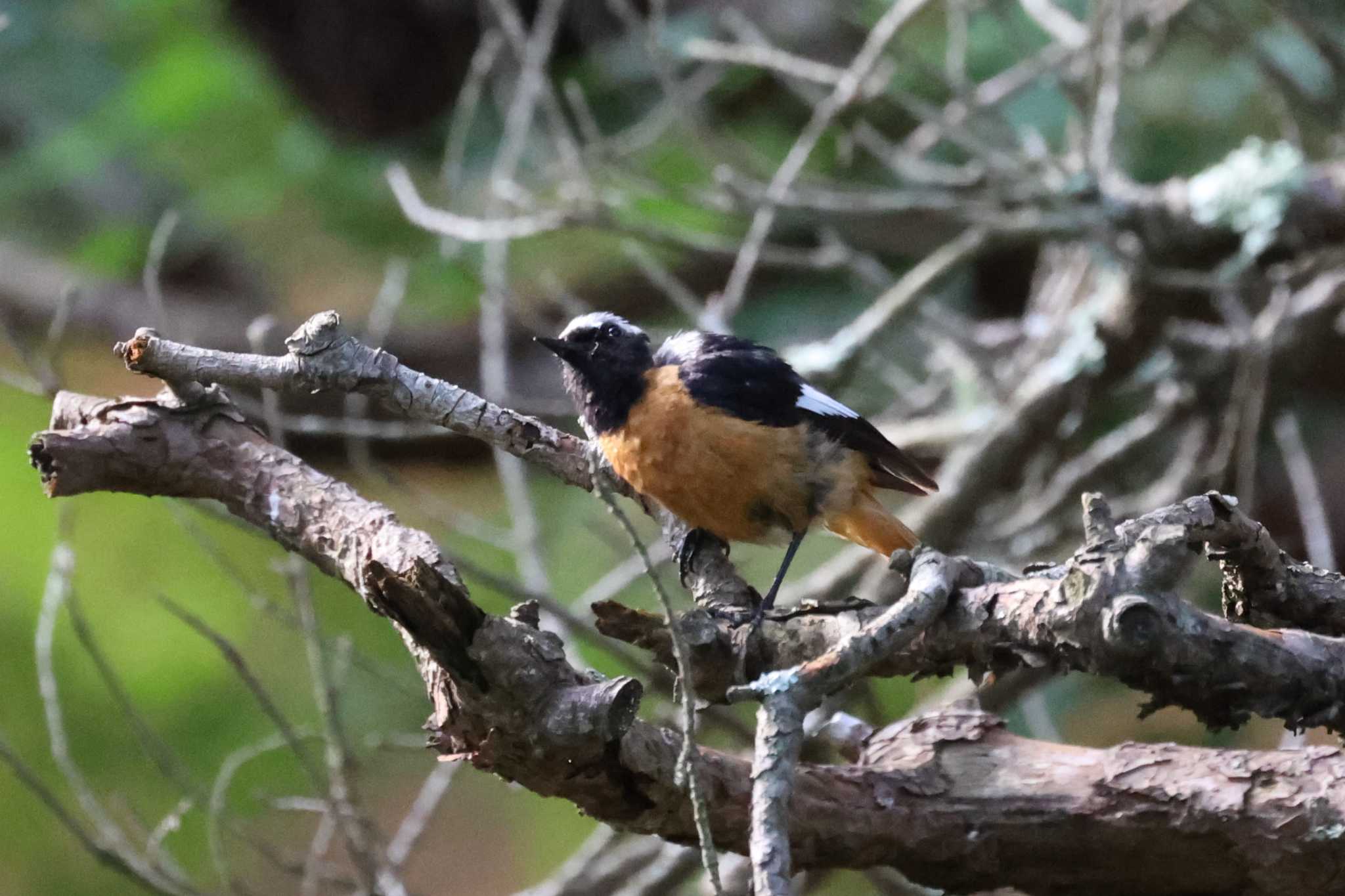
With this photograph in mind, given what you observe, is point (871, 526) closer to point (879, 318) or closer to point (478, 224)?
point (879, 318)

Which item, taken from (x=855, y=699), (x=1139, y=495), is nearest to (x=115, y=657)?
(x=855, y=699)

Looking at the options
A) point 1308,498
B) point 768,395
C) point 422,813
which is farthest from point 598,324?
point 1308,498

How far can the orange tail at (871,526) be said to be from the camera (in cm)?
321

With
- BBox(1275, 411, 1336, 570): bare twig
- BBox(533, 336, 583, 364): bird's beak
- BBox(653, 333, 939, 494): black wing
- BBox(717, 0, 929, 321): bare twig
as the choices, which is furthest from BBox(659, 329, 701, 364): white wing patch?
BBox(1275, 411, 1336, 570): bare twig

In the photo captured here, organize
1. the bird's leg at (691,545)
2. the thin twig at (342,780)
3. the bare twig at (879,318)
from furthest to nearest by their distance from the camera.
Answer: the bare twig at (879,318) < the bird's leg at (691,545) < the thin twig at (342,780)

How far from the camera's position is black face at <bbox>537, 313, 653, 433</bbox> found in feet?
10.2

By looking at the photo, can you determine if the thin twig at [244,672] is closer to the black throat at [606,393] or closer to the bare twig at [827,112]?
the black throat at [606,393]

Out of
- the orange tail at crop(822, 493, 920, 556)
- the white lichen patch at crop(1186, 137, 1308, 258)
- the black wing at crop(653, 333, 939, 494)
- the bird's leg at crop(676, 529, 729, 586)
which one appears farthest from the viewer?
the white lichen patch at crop(1186, 137, 1308, 258)

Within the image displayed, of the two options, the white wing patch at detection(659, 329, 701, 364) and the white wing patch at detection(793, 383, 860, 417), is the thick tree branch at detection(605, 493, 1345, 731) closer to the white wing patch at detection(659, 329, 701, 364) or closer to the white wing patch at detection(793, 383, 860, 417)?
the white wing patch at detection(793, 383, 860, 417)

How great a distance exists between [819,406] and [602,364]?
0.52m

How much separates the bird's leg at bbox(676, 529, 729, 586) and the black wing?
277mm

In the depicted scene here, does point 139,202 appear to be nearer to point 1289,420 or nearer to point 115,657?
point 115,657

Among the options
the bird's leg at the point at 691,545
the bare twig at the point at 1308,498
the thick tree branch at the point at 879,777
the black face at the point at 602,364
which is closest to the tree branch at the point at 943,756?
the thick tree branch at the point at 879,777

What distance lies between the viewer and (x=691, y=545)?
2.96 m
